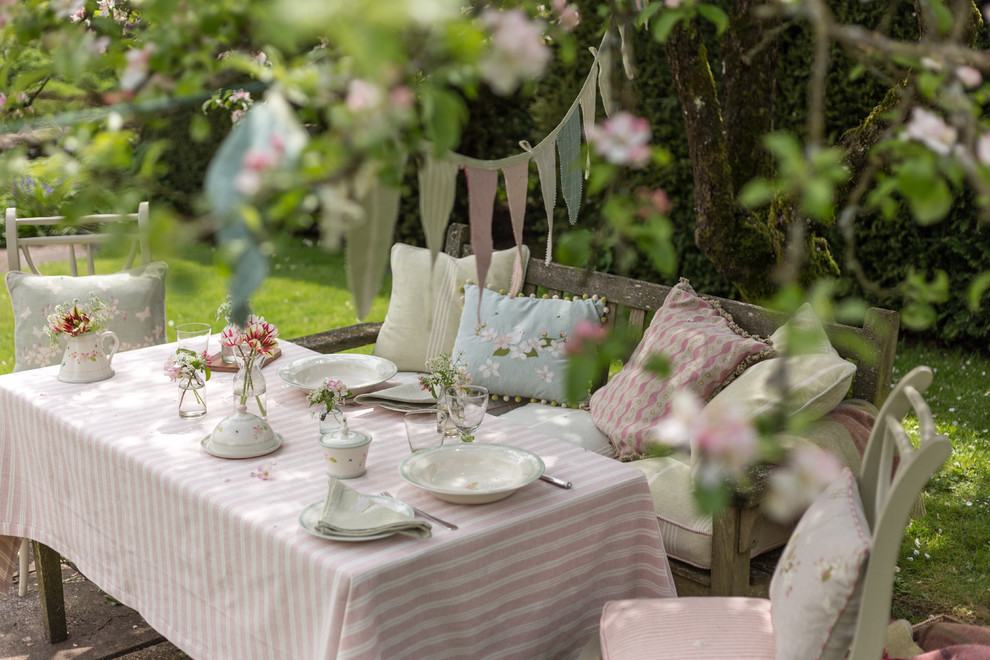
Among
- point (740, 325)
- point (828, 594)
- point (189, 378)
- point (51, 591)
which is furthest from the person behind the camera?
point (740, 325)

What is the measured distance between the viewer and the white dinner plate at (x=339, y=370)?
2762 millimetres

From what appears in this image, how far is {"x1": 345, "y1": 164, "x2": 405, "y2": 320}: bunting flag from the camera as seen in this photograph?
0.92 metres

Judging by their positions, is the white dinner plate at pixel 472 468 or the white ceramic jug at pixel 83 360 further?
the white ceramic jug at pixel 83 360

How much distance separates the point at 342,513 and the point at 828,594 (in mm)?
906

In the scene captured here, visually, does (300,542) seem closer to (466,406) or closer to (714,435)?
(466,406)

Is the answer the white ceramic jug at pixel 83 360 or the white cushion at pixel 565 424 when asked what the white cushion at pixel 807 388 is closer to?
the white cushion at pixel 565 424

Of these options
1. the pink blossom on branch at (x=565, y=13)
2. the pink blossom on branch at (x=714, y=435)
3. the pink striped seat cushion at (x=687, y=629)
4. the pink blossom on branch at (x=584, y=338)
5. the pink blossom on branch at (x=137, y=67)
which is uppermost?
the pink blossom on branch at (x=565, y=13)

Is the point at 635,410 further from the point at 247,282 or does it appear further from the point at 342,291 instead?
the point at 342,291

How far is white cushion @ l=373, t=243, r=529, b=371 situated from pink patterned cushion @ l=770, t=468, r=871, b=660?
195 centimetres

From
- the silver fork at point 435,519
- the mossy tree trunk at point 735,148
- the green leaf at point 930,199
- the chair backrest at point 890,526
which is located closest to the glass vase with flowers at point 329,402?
the silver fork at point 435,519

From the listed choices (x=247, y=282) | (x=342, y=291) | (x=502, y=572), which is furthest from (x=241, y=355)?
(x=342, y=291)

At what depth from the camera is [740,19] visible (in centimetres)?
337

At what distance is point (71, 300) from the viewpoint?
3.35 metres

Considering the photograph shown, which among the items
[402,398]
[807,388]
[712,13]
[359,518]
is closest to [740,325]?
[807,388]
